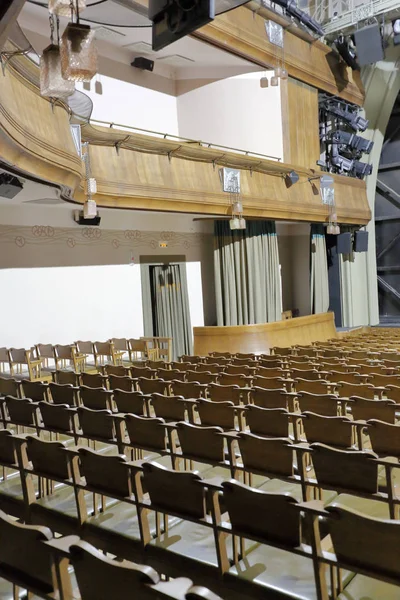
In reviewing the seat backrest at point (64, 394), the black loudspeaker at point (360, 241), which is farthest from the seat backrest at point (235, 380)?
the black loudspeaker at point (360, 241)

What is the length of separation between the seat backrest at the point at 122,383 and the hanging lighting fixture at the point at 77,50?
3.25m

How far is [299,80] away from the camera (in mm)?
12906

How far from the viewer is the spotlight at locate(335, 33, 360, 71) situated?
1363cm

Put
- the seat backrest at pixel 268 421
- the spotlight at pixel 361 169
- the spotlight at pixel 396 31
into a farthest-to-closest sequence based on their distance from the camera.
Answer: the spotlight at pixel 361 169 → the spotlight at pixel 396 31 → the seat backrest at pixel 268 421

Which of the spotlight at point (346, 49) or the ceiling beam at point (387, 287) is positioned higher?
the spotlight at point (346, 49)

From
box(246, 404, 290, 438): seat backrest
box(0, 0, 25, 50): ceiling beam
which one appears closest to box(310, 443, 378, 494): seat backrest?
A: box(246, 404, 290, 438): seat backrest

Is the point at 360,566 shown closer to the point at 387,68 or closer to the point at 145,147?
the point at 145,147

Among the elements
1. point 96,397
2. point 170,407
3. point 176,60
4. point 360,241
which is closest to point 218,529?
point 170,407

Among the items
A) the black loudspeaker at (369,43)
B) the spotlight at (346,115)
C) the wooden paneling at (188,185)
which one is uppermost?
the black loudspeaker at (369,43)

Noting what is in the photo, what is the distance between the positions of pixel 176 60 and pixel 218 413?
9912mm

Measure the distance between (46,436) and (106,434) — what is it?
56.2 inches

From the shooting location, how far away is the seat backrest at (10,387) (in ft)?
17.3

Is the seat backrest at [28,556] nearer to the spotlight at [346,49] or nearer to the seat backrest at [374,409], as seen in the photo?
the seat backrest at [374,409]

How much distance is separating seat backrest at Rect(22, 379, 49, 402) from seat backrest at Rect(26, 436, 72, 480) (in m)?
1.78
